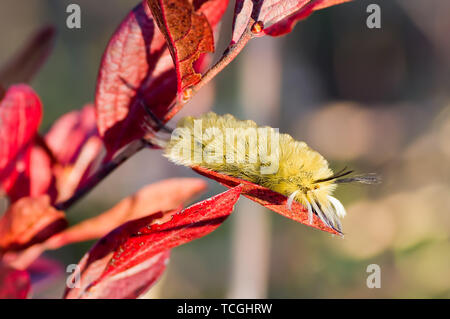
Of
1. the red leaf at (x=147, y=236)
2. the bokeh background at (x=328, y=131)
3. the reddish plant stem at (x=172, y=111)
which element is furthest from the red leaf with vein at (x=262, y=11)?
the bokeh background at (x=328, y=131)

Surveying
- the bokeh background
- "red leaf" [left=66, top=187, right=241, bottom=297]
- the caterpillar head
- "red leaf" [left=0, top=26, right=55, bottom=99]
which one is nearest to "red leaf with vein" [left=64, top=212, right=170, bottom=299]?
"red leaf" [left=66, top=187, right=241, bottom=297]

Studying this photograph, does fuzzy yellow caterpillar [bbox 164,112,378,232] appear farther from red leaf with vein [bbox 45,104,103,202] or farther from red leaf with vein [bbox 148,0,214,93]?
red leaf with vein [bbox 45,104,103,202]

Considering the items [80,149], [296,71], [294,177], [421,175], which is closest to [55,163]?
[80,149]

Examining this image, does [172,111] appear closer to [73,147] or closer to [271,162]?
[271,162]

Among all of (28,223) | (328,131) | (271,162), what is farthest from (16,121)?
(328,131)

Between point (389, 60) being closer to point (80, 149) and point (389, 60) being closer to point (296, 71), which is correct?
point (296, 71)
